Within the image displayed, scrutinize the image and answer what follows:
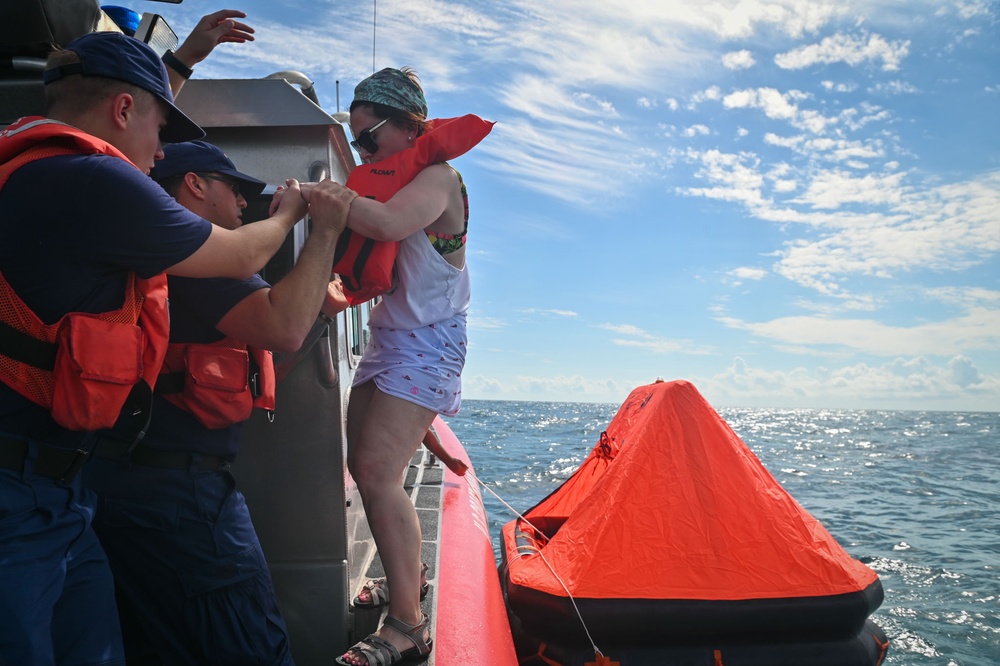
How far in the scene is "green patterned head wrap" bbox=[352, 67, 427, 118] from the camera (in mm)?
2328

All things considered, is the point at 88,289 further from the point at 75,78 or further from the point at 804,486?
the point at 804,486

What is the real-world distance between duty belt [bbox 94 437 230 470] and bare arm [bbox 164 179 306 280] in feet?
1.74

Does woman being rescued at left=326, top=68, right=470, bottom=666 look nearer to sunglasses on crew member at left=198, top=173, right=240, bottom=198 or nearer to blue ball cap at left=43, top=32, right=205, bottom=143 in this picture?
sunglasses on crew member at left=198, top=173, right=240, bottom=198

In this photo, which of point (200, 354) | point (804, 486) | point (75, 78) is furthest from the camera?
point (804, 486)

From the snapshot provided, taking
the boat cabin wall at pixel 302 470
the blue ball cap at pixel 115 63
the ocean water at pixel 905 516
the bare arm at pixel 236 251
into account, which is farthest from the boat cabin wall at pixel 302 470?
the ocean water at pixel 905 516

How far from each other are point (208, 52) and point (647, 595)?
2.93 metres

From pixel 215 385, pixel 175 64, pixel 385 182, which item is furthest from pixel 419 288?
pixel 175 64

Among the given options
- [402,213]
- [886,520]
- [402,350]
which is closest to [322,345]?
Result: [402,350]

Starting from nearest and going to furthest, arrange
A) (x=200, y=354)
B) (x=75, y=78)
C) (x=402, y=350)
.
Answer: (x=75, y=78)
(x=200, y=354)
(x=402, y=350)

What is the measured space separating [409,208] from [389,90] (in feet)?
1.53

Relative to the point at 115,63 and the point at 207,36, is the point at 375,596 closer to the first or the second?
the point at 115,63

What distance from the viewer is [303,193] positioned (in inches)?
76.7

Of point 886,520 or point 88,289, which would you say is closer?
point 88,289

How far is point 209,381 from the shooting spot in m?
1.85
